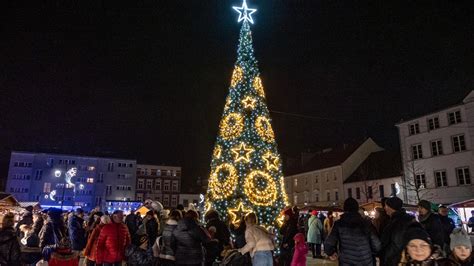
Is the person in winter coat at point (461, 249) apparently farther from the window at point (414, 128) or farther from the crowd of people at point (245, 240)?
the window at point (414, 128)

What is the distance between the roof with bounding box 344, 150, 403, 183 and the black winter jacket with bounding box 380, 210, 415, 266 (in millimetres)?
39662

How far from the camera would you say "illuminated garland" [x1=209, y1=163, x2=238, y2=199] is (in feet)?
52.2

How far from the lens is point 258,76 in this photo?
17.2m

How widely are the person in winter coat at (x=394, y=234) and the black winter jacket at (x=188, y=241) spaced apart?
3.21m

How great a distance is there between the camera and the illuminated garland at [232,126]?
644 inches

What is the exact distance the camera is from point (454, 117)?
34.3 metres

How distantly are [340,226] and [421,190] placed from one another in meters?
34.6

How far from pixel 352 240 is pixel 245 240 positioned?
2.83 metres

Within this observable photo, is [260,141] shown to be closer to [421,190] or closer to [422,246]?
[422,246]

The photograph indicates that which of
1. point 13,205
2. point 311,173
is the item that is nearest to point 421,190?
point 311,173

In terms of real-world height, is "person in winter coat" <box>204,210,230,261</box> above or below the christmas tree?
below

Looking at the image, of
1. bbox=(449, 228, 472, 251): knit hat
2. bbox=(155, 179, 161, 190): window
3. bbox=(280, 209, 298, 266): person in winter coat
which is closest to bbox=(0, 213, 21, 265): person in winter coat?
bbox=(280, 209, 298, 266): person in winter coat

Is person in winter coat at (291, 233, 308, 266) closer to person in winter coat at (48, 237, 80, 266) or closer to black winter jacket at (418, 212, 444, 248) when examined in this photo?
black winter jacket at (418, 212, 444, 248)

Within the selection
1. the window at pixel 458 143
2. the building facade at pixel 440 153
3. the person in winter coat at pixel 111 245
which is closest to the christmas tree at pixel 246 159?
the person in winter coat at pixel 111 245
